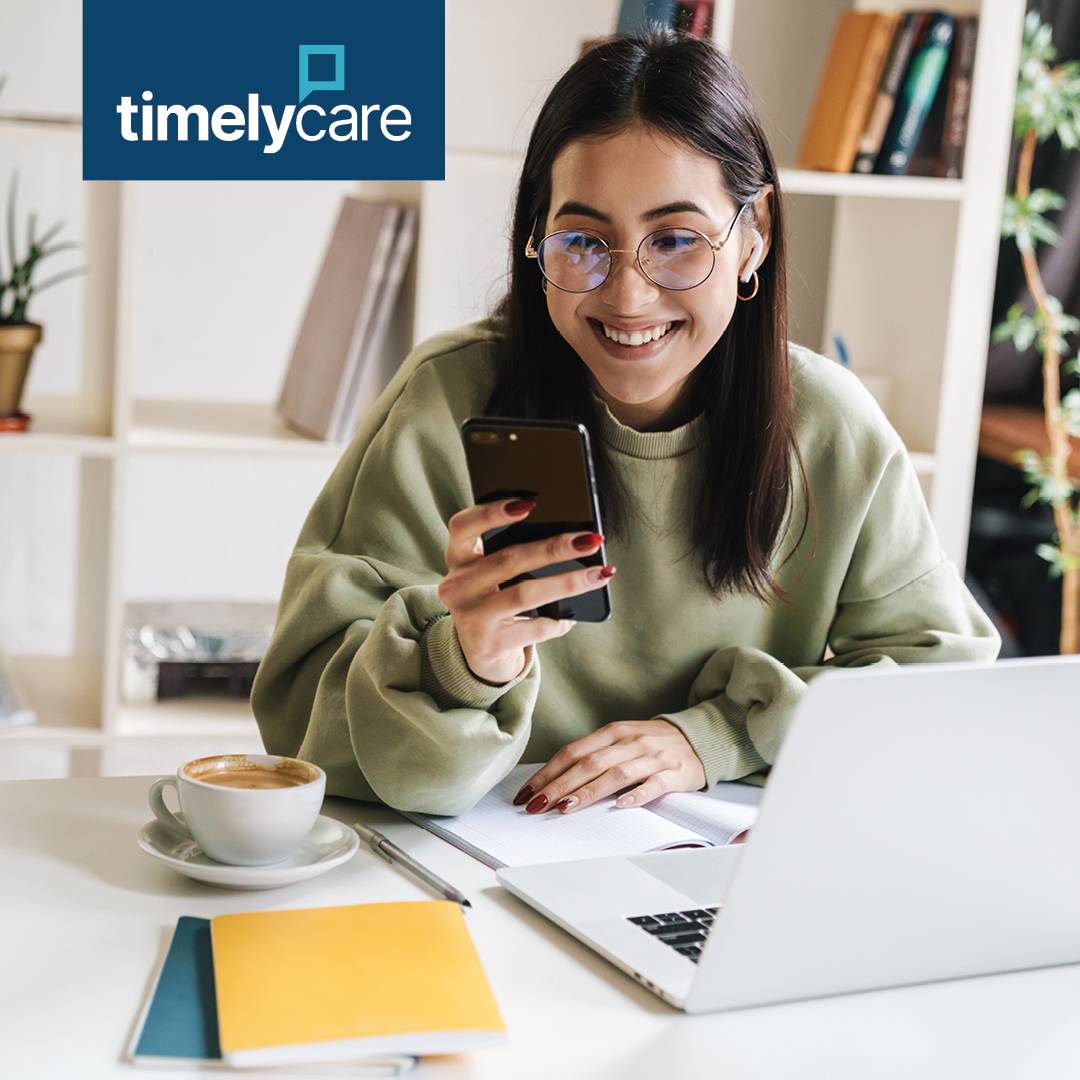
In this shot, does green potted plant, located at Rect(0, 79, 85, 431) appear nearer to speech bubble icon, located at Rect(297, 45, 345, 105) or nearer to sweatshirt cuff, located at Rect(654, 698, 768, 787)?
speech bubble icon, located at Rect(297, 45, 345, 105)

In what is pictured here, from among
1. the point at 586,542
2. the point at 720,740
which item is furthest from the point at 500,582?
the point at 720,740

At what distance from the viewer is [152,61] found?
2.19m

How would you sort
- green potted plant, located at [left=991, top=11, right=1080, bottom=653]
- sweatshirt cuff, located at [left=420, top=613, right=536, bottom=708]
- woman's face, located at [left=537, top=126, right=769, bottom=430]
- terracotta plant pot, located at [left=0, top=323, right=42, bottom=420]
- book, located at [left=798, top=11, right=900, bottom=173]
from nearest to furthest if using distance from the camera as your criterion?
sweatshirt cuff, located at [left=420, top=613, right=536, bottom=708] < woman's face, located at [left=537, top=126, right=769, bottom=430] < terracotta plant pot, located at [left=0, top=323, right=42, bottom=420] < book, located at [left=798, top=11, right=900, bottom=173] < green potted plant, located at [left=991, top=11, right=1080, bottom=653]

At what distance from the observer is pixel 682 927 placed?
98 centimetres

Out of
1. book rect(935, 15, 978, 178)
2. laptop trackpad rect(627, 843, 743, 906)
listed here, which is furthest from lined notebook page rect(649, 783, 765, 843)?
book rect(935, 15, 978, 178)

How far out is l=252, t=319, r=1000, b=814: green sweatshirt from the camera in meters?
1.36

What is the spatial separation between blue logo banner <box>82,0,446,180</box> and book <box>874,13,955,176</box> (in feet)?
2.42

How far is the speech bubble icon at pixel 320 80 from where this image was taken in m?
2.21

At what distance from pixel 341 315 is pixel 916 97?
0.97 m

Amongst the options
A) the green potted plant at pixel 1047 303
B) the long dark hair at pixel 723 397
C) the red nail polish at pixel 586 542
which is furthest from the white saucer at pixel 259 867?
the green potted plant at pixel 1047 303

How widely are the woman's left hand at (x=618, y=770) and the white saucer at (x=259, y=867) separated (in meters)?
0.19

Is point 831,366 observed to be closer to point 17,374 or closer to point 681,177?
point 681,177

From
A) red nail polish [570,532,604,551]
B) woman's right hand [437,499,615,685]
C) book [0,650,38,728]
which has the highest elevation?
red nail polish [570,532,604,551]

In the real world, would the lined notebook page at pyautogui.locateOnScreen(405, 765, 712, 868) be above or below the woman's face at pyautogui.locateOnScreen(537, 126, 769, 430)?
below
